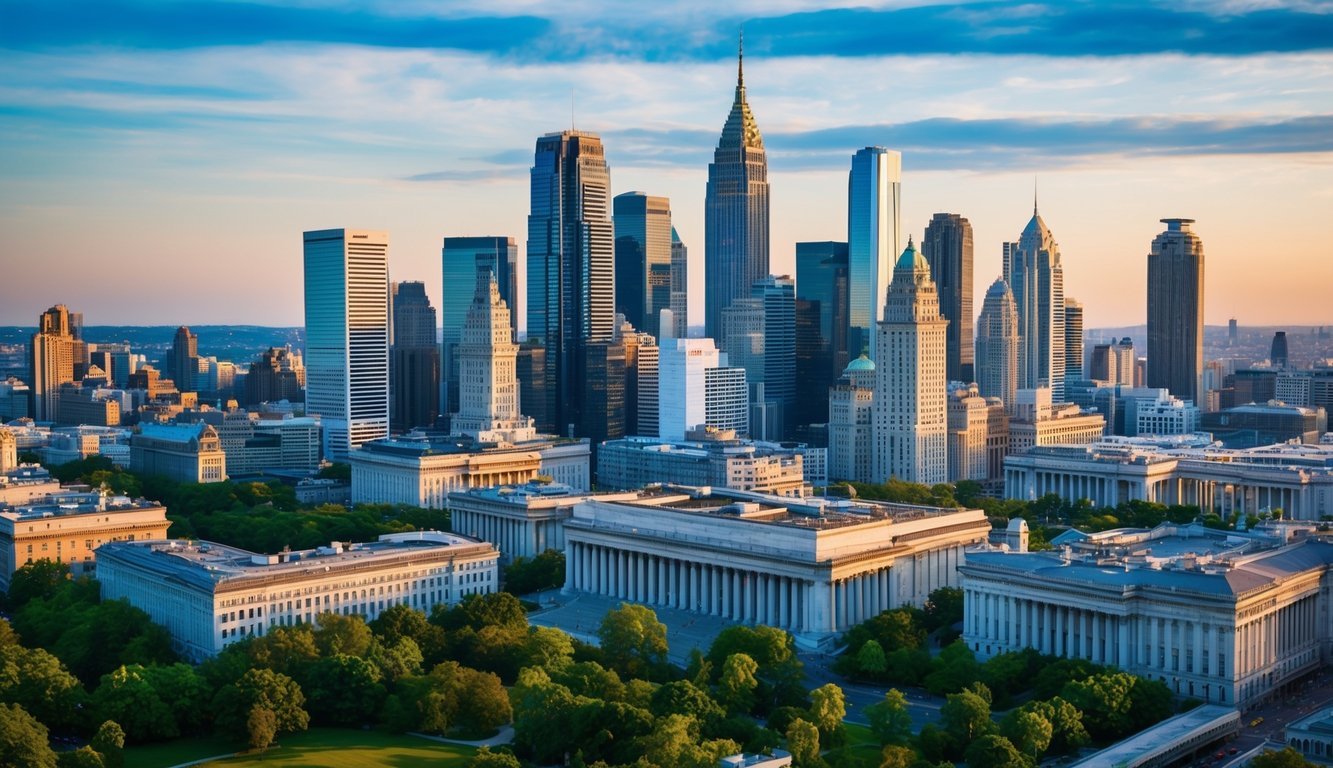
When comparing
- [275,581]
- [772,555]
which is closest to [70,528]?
[275,581]

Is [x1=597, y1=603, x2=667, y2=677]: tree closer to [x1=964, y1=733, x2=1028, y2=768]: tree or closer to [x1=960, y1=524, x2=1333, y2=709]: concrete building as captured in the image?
[x1=960, y1=524, x2=1333, y2=709]: concrete building

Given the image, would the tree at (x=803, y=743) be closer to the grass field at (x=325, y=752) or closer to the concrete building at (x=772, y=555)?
the grass field at (x=325, y=752)

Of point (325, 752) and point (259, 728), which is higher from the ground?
point (259, 728)

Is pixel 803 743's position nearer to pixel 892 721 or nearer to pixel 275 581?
pixel 892 721

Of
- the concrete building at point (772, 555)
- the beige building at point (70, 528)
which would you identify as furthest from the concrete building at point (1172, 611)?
the beige building at point (70, 528)

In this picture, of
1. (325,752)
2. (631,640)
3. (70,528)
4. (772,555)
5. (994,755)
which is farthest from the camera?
(70,528)

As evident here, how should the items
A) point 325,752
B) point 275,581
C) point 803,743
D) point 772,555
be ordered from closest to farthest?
point 803,743, point 325,752, point 275,581, point 772,555

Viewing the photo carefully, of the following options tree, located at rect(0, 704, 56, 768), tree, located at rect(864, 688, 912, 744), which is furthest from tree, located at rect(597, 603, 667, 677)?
tree, located at rect(0, 704, 56, 768)
